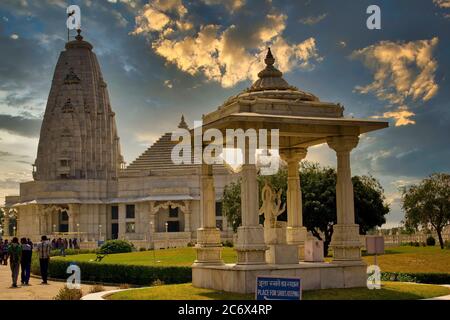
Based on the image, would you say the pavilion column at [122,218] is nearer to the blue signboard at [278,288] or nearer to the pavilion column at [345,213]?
the pavilion column at [345,213]

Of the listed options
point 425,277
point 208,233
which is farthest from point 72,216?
point 208,233

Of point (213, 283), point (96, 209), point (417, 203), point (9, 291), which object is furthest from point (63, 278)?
point (96, 209)

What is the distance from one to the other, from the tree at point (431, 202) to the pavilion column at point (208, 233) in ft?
131

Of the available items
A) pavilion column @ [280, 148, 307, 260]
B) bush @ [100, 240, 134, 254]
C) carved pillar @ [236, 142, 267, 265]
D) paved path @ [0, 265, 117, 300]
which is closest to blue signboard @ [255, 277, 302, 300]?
carved pillar @ [236, 142, 267, 265]

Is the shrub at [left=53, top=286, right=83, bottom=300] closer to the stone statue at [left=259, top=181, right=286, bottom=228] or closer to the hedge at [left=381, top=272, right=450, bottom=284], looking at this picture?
the stone statue at [left=259, top=181, right=286, bottom=228]

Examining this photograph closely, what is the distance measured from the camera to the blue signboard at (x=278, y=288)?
14805 millimetres

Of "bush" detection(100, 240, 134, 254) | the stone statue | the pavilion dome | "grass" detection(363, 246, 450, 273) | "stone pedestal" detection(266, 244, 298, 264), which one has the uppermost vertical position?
the pavilion dome

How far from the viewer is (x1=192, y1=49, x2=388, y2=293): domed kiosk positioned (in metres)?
19.6

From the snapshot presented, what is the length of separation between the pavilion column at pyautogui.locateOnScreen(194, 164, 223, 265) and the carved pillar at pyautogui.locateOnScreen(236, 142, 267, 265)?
8.39 ft

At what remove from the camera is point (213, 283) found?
20.7m

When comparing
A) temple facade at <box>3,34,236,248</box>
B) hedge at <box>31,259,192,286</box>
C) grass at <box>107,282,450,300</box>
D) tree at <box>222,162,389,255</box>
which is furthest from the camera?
temple facade at <box>3,34,236,248</box>

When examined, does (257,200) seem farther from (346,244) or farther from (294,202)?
(294,202)
